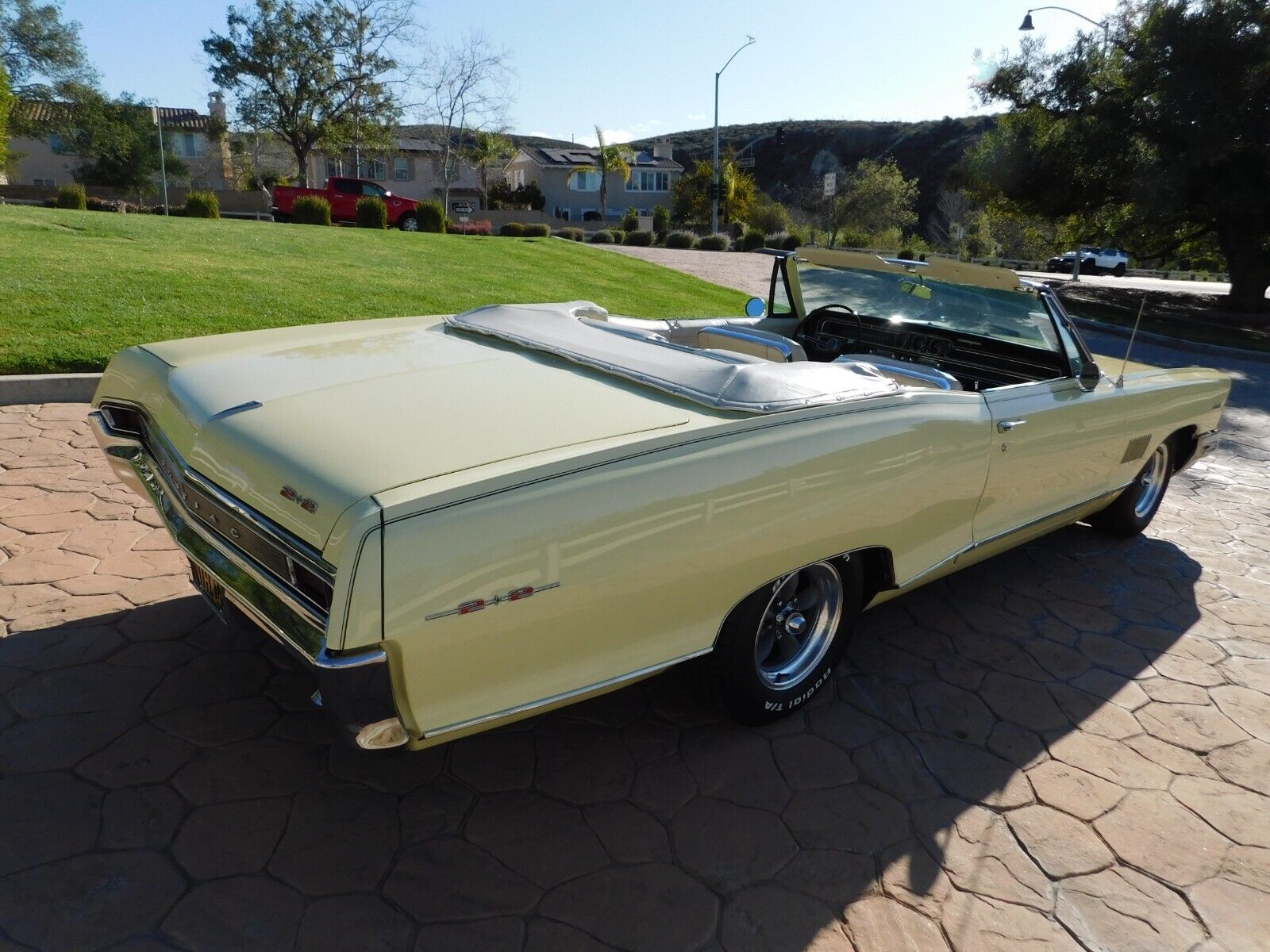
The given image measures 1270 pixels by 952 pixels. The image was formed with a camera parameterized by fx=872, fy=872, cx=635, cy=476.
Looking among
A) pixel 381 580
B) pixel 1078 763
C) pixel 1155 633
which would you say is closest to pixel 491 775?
pixel 381 580

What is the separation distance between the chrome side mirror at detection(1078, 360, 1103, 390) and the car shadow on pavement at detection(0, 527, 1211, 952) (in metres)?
1.14

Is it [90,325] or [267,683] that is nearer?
[267,683]

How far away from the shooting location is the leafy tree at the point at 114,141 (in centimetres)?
4675

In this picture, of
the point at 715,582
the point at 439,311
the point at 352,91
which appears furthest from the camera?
the point at 352,91

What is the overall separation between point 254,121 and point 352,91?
5.12m

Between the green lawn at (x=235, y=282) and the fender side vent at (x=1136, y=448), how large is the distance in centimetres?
331

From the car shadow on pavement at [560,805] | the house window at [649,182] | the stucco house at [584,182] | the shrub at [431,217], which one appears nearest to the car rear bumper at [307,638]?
the car shadow on pavement at [560,805]

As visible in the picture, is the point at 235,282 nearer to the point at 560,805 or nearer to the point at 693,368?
the point at 693,368

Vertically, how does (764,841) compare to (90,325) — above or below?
below

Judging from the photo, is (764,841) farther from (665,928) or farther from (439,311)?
(439,311)

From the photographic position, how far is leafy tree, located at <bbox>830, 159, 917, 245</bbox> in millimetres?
44906

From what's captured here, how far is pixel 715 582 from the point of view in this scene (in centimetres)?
223

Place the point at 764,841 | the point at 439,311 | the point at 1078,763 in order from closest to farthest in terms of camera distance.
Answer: the point at 764,841 < the point at 1078,763 < the point at 439,311

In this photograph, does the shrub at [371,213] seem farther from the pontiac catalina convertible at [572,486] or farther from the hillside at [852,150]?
the hillside at [852,150]
